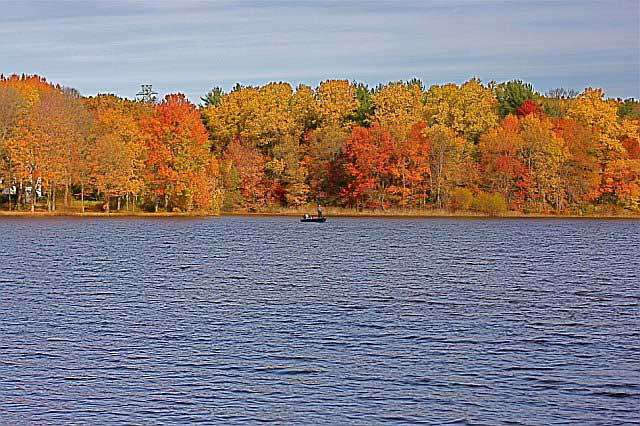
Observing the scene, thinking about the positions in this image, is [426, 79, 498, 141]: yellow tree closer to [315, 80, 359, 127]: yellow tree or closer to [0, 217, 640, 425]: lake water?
[315, 80, 359, 127]: yellow tree

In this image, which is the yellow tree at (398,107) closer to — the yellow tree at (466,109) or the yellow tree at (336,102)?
the yellow tree at (466,109)

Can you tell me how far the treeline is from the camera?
319 ft

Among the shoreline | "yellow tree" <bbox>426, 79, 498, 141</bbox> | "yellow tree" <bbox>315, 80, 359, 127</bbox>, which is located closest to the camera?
the shoreline

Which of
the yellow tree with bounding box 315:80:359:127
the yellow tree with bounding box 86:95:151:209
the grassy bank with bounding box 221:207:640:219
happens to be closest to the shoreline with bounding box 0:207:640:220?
the grassy bank with bounding box 221:207:640:219

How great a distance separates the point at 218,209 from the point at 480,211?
104 ft

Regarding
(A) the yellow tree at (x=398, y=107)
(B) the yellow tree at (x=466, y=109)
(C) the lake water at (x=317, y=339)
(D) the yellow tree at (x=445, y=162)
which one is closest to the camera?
(C) the lake water at (x=317, y=339)

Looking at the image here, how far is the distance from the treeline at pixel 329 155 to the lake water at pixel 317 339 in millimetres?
47418

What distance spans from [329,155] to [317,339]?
3360 inches

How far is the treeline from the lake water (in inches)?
1867

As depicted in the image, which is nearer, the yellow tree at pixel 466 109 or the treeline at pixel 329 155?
the treeline at pixel 329 155

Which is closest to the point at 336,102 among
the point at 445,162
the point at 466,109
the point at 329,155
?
the point at 329,155

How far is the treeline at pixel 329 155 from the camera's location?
319 feet

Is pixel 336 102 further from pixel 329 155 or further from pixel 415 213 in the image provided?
pixel 415 213

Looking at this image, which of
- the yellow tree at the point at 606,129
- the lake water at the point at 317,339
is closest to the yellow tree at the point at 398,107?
the yellow tree at the point at 606,129
